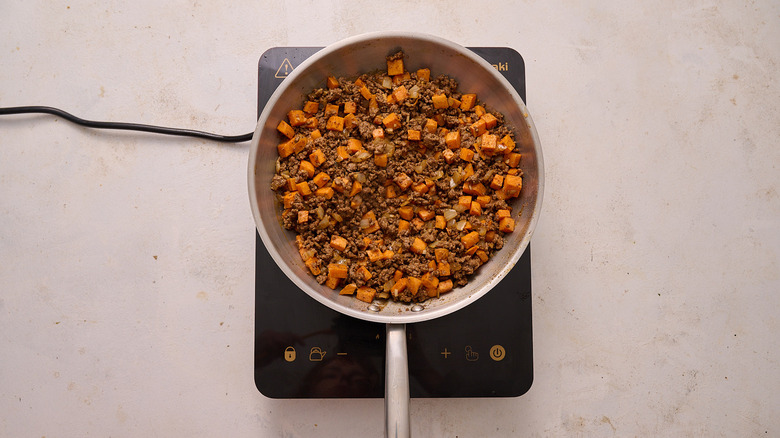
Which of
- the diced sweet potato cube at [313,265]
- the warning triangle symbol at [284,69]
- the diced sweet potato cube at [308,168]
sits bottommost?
the diced sweet potato cube at [313,265]

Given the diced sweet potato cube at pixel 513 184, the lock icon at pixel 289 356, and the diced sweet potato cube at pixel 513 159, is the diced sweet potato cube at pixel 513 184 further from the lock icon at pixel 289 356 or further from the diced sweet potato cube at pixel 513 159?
the lock icon at pixel 289 356

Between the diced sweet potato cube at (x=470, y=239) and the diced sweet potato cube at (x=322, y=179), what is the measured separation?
26cm

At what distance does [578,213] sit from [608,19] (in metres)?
0.46

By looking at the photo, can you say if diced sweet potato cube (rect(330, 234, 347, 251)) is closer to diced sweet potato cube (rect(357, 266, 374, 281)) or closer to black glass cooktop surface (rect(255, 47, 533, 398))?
diced sweet potato cube (rect(357, 266, 374, 281))

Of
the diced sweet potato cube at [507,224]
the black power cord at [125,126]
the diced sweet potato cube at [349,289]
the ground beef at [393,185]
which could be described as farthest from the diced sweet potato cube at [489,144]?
the black power cord at [125,126]

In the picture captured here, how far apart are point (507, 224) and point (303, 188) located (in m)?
0.36

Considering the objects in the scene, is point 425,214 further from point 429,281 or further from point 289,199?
point 289,199

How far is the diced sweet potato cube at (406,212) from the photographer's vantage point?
90 cm

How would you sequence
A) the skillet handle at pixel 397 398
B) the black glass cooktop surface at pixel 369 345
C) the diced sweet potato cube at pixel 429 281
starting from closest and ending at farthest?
the skillet handle at pixel 397 398 < the diced sweet potato cube at pixel 429 281 < the black glass cooktop surface at pixel 369 345

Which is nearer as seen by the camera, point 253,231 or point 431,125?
point 431,125

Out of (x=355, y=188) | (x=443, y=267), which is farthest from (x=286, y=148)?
(x=443, y=267)

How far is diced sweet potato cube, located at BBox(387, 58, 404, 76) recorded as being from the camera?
918 mm

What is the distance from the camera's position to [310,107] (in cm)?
92

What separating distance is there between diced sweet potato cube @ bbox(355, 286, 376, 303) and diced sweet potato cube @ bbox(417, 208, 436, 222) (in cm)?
16
